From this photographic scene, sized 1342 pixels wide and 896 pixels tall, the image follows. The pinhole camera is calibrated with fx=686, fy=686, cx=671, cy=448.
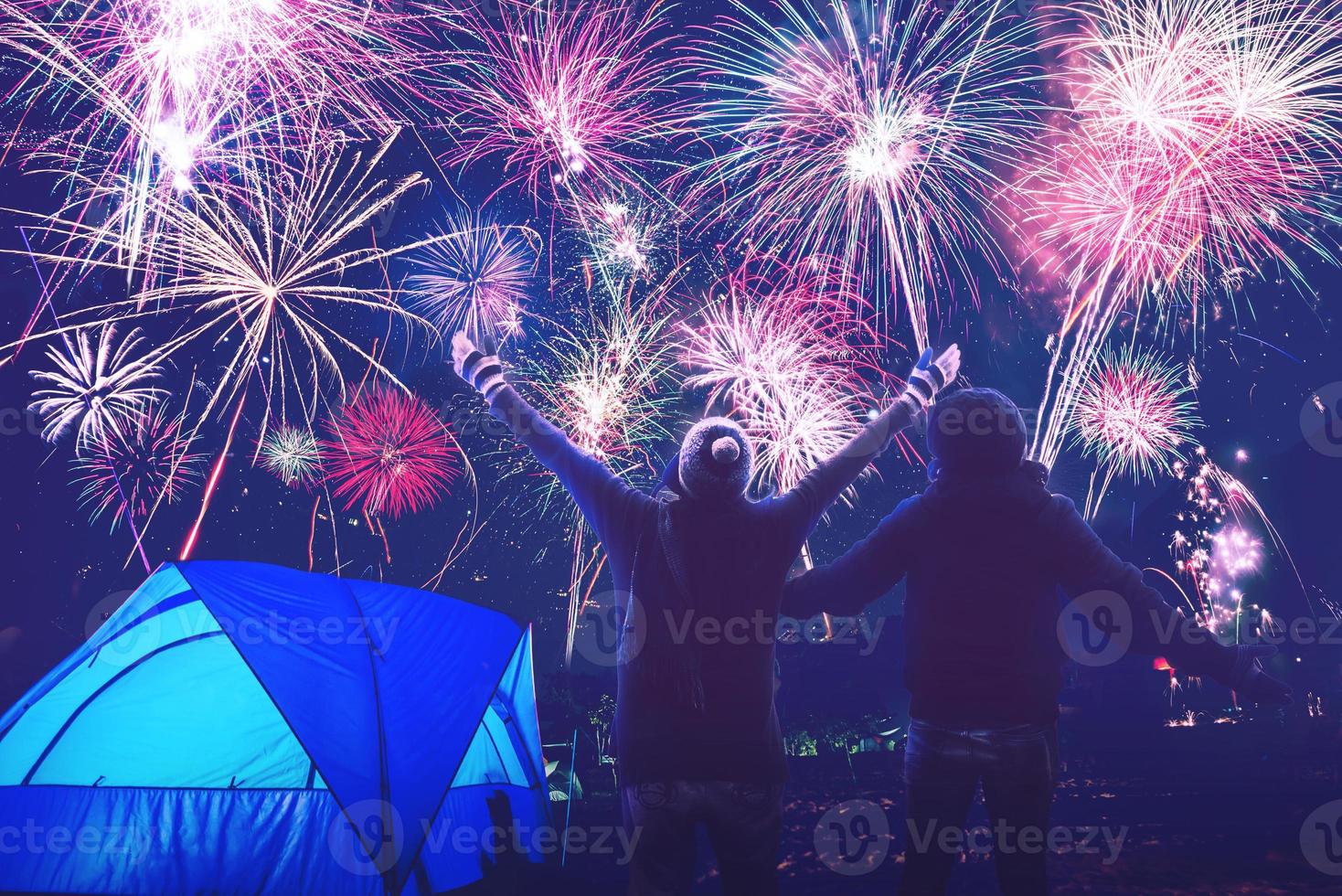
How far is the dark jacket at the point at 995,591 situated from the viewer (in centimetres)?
253

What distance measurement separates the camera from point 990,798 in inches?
98.5

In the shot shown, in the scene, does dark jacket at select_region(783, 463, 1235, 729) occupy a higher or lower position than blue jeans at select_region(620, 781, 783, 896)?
higher

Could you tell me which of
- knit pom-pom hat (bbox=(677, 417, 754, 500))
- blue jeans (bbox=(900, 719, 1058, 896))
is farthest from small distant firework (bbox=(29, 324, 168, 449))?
blue jeans (bbox=(900, 719, 1058, 896))

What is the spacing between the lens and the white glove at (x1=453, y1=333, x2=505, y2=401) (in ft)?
9.87

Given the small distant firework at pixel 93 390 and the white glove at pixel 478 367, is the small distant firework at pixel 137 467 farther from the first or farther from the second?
the white glove at pixel 478 367

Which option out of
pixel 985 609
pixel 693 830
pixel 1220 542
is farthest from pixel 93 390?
pixel 1220 542

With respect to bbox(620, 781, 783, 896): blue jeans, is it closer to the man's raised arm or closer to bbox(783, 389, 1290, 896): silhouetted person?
bbox(783, 389, 1290, 896): silhouetted person

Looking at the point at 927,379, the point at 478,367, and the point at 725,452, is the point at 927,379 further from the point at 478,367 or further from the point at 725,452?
the point at 478,367

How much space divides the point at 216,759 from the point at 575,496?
506 cm

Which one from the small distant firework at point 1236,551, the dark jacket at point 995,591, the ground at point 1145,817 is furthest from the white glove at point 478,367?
the small distant firework at point 1236,551

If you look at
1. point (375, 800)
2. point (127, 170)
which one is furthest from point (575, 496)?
point (127, 170)

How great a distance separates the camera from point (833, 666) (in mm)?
15266

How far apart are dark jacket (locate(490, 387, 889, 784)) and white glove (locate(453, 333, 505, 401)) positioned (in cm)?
49

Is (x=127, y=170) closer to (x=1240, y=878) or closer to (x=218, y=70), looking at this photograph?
(x=218, y=70)
